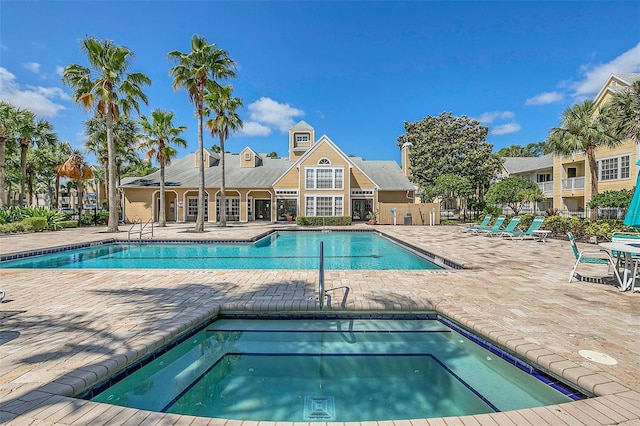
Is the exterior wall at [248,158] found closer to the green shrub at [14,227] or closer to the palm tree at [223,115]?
the palm tree at [223,115]

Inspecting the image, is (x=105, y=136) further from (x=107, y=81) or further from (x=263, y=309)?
(x=263, y=309)

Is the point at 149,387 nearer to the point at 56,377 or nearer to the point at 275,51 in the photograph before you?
the point at 56,377

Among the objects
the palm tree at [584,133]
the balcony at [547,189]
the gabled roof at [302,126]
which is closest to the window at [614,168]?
the palm tree at [584,133]

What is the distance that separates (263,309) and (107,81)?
62.6 ft

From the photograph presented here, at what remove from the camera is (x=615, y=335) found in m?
3.97

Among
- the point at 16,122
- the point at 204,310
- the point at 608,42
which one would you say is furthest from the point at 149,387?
the point at 16,122

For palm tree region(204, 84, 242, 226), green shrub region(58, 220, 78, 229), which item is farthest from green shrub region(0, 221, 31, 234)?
palm tree region(204, 84, 242, 226)

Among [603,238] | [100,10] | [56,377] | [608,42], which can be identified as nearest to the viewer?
[56,377]

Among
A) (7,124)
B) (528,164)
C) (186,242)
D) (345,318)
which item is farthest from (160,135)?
(528,164)

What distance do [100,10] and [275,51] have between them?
10236 mm

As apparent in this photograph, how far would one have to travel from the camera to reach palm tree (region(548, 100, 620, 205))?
17734 millimetres

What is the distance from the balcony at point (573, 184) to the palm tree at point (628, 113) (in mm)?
11337

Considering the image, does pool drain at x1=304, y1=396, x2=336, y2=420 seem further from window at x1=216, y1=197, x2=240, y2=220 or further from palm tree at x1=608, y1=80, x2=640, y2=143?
window at x1=216, y1=197, x2=240, y2=220

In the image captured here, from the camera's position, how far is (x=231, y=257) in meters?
12.2
